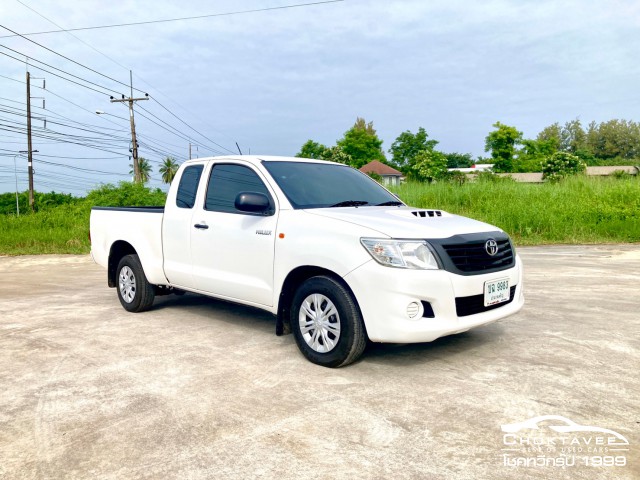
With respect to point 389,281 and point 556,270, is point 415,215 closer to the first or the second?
point 389,281

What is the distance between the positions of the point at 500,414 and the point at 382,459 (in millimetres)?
988

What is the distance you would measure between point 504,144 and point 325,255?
191ft

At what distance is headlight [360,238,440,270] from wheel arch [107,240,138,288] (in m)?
3.90

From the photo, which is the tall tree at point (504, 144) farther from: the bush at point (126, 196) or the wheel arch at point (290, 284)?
the wheel arch at point (290, 284)

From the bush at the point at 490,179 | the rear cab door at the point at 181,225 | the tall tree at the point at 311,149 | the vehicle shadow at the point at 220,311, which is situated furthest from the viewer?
the tall tree at the point at 311,149

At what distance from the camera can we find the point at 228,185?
5.52 metres

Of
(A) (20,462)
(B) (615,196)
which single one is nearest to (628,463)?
(A) (20,462)

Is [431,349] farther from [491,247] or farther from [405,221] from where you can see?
[405,221]

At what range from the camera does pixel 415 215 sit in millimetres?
4641

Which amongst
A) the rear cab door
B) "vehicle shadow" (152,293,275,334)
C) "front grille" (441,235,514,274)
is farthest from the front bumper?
the rear cab door

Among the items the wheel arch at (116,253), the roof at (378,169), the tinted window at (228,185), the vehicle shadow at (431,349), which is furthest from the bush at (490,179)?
the roof at (378,169)

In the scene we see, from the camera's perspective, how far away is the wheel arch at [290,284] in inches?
176

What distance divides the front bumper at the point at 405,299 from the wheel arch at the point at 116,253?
380 centimetres

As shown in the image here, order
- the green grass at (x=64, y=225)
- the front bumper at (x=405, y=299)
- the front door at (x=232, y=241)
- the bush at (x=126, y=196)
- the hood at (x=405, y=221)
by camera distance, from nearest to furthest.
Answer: the front bumper at (x=405, y=299), the hood at (x=405, y=221), the front door at (x=232, y=241), the green grass at (x=64, y=225), the bush at (x=126, y=196)
